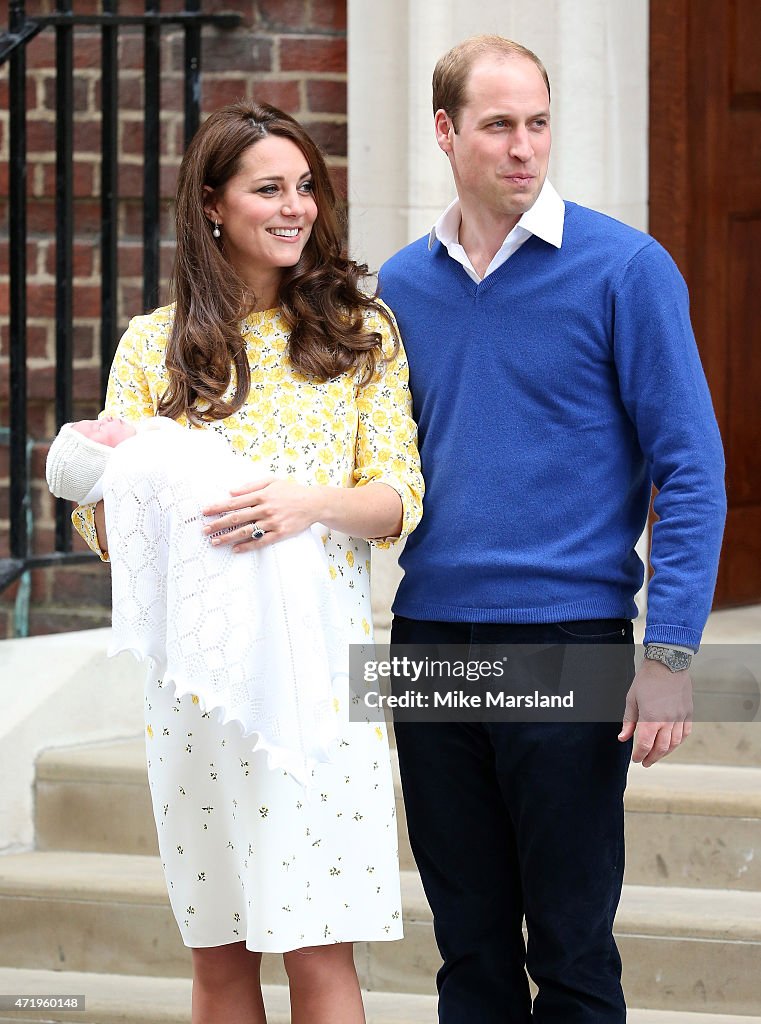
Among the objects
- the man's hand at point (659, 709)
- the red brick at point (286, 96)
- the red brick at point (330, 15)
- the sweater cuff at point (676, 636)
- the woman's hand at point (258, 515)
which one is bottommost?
the man's hand at point (659, 709)

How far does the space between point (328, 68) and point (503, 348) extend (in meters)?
2.14

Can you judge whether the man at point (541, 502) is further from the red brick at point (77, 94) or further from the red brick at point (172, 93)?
the red brick at point (77, 94)

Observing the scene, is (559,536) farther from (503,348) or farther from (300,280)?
(300,280)

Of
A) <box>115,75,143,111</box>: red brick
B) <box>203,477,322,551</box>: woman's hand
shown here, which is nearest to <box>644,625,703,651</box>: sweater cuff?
<box>203,477,322,551</box>: woman's hand

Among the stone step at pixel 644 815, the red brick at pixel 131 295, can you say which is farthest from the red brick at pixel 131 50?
the stone step at pixel 644 815

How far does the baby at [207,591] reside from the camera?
2.05m

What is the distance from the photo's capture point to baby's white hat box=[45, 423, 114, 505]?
7.00ft

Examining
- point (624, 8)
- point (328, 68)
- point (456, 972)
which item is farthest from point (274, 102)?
point (456, 972)

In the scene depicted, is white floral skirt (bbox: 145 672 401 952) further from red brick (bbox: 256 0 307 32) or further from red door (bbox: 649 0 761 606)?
red brick (bbox: 256 0 307 32)

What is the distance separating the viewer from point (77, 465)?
2.14 meters

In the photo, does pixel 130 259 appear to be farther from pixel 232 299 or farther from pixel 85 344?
pixel 232 299

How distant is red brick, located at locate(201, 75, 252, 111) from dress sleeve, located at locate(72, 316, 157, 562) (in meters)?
2.04

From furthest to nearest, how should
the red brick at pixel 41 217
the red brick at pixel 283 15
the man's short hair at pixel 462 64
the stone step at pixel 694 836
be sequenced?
the red brick at pixel 41 217, the red brick at pixel 283 15, the stone step at pixel 694 836, the man's short hair at pixel 462 64

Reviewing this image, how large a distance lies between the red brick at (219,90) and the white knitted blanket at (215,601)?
2261 millimetres
